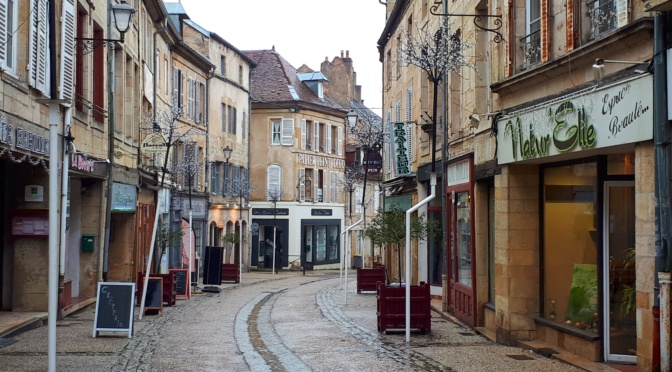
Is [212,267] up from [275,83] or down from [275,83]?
down

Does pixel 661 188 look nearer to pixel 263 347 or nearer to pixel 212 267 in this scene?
pixel 263 347

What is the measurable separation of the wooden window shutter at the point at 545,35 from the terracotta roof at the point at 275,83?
3778 centimetres

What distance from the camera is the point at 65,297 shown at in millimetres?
17859

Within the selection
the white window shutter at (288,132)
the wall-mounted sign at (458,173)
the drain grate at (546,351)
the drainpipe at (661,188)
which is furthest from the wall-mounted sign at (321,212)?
the drainpipe at (661,188)

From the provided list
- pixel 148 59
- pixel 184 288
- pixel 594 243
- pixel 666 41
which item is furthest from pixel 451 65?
pixel 148 59

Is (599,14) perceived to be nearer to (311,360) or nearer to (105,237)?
(311,360)

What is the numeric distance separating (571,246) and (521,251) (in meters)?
1.05

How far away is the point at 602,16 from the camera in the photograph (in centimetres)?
995

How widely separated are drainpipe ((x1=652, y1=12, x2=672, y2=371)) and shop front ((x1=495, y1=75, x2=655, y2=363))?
204mm

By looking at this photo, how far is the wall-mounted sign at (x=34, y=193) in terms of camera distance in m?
15.6

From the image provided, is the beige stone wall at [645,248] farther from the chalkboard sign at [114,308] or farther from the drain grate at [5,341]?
the drain grate at [5,341]

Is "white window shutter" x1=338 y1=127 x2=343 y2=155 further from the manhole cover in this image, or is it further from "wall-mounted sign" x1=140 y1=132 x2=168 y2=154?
the manhole cover

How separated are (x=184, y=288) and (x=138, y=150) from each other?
391cm

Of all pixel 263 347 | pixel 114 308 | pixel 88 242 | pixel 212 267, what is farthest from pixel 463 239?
pixel 212 267
